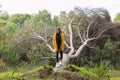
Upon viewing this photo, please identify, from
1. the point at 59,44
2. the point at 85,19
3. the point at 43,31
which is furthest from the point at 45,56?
the point at 59,44

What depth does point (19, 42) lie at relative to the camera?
22.8 meters

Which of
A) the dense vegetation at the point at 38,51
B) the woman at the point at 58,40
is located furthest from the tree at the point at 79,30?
the woman at the point at 58,40

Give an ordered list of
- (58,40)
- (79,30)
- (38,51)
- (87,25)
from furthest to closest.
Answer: (87,25), (79,30), (38,51), (58,40)

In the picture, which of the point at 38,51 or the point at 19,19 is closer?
the point at 38,51

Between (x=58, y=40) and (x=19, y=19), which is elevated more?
(x=19, y=19)

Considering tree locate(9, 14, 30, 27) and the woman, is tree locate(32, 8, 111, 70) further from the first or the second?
tree locate(9, 14, 30, 27)

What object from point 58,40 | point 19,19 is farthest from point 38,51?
point 19,19

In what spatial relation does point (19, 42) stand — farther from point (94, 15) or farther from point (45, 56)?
point (94, 15)

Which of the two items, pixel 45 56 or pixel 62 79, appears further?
pixel 45 56

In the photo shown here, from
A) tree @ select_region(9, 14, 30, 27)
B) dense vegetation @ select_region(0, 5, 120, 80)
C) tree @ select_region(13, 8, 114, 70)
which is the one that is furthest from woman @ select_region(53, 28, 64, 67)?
tree @ select_region(9, 14, 30, 27)

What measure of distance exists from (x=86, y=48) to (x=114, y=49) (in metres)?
1.83

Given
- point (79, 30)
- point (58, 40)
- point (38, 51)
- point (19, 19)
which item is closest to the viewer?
point (58, 40)

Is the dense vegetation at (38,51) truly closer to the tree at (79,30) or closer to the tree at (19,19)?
the tree at (79,30)

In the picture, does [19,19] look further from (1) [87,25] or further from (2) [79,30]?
(2) [79,30]
